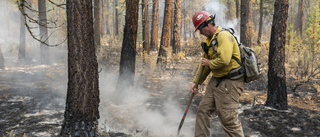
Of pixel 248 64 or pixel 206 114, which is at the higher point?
pixel 248 64

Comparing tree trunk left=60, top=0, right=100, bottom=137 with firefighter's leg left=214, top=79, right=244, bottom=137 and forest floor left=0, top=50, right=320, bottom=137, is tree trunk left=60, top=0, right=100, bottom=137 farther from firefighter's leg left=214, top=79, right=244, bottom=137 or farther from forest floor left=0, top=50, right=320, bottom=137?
firefighter's leg left=214, top=79, right=244, bottom=137

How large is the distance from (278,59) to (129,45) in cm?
380

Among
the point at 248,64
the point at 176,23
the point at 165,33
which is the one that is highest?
the point at 176,23

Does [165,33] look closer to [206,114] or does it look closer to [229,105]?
[206,114]

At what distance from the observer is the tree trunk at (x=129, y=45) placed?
6.29 metres

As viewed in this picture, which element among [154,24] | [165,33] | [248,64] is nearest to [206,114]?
[248,64]

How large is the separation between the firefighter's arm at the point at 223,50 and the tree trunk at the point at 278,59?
9.31ft

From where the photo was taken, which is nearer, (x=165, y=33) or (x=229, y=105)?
(x=229, y=105)

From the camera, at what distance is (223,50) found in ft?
10.2

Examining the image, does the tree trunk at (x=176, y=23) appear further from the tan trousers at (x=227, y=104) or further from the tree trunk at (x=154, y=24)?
the tan trousers at (x=227, y=104)

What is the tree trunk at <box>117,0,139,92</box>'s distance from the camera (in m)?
6.29

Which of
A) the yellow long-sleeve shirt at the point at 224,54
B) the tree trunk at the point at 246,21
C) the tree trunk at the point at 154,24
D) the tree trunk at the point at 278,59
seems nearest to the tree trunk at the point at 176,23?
the tree trunk at the point at 154,24

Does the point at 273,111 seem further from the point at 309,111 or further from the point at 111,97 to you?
the point at 111,97

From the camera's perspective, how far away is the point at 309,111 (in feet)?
18.2
